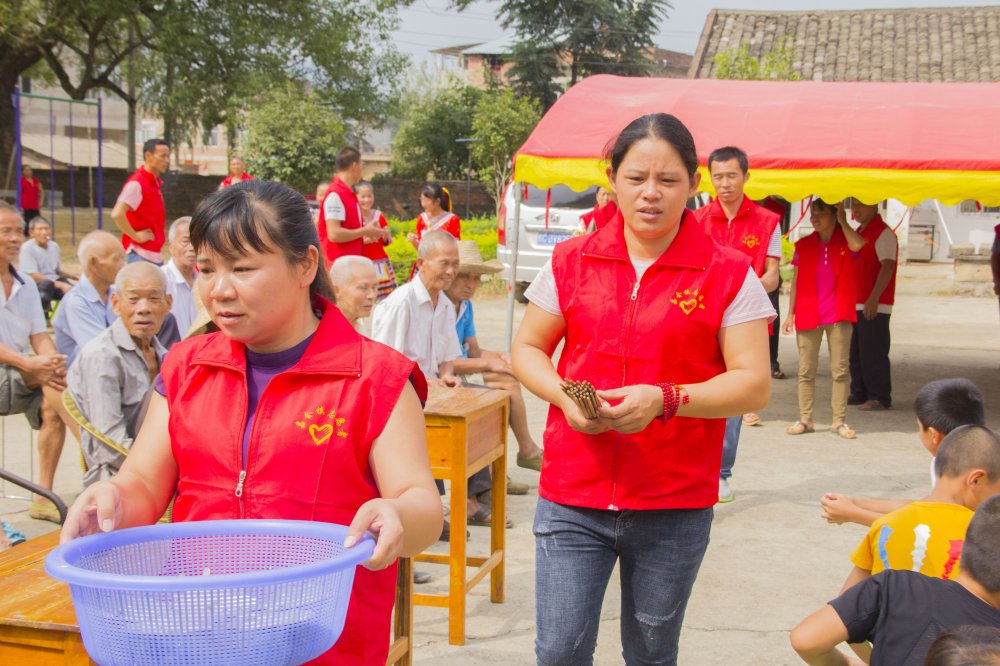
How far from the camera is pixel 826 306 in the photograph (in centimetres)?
878

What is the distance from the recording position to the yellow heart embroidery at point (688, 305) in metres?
2.79

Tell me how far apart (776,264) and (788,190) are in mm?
1509

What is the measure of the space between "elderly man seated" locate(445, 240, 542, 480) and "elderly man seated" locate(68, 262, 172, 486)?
1.88 metres

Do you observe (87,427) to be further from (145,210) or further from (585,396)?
(145,210)

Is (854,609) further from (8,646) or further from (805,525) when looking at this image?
(805,525)

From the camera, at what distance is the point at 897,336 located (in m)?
14.8

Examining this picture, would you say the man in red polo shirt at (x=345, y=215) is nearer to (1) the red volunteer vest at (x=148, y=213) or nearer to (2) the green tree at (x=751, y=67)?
(1) the red volunteer vest at (x=148, y=213)

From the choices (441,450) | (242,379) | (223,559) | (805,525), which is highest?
(242,379)

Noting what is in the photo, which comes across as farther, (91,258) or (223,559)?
(91,258)

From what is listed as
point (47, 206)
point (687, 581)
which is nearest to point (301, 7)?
point (47, 206)

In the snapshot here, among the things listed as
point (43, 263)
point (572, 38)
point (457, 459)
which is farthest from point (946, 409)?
point (572, 38)

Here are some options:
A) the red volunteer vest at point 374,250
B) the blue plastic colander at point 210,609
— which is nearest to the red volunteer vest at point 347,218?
the red volunteer vest at point 374,250

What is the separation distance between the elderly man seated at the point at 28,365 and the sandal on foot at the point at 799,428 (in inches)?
224

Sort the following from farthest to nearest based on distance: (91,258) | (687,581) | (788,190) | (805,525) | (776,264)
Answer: (788,190), (776,264), (805,525), (91,258), (687,581)
